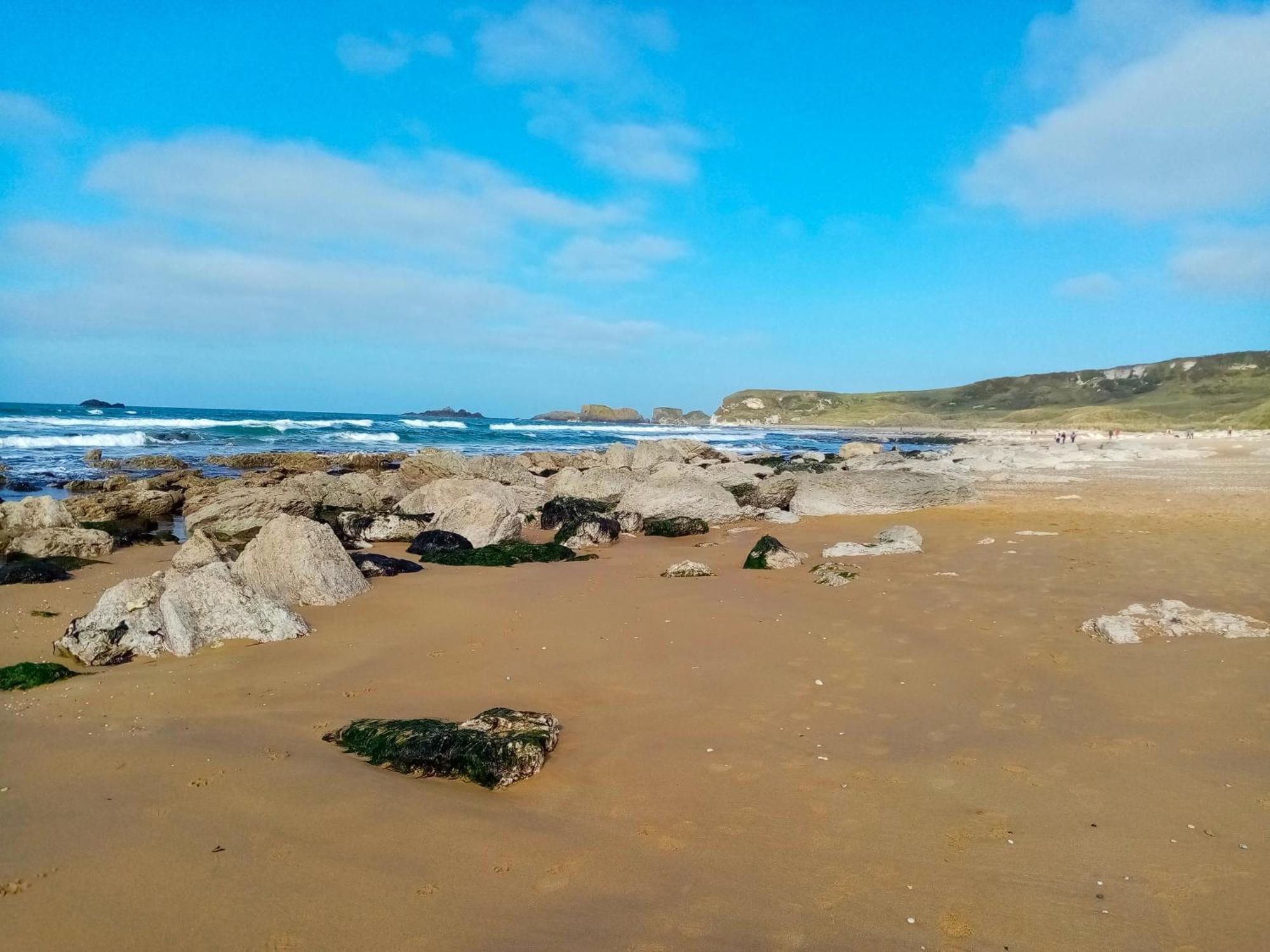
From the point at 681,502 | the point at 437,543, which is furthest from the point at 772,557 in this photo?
the point at 437,543

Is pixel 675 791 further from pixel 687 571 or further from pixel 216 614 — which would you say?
pixel 687 571

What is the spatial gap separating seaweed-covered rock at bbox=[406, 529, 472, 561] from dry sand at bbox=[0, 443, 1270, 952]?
3.45 meters

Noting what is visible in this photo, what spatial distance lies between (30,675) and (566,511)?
9459mm

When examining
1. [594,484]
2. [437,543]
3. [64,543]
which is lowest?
[437,543]

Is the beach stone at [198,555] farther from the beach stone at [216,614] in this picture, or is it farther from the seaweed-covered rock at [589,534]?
the seaweed-covered rock at [589,534]

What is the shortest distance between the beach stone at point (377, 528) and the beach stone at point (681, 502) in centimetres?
403

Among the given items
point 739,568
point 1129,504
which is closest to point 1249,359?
point 1129,504

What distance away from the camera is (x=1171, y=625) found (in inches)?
252

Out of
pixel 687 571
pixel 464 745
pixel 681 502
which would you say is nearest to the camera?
pixel 464 745

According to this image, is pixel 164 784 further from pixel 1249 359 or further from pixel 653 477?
pixel 1249 359

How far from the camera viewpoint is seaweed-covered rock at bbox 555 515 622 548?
11875 mm

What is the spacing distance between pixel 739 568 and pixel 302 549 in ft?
17.9

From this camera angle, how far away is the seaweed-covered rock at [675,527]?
43.0 ft

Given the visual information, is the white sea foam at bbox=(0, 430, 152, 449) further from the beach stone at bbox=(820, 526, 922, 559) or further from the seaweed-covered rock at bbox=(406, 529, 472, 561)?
the beach stone at bbox=(820, 526, 922, 559)
